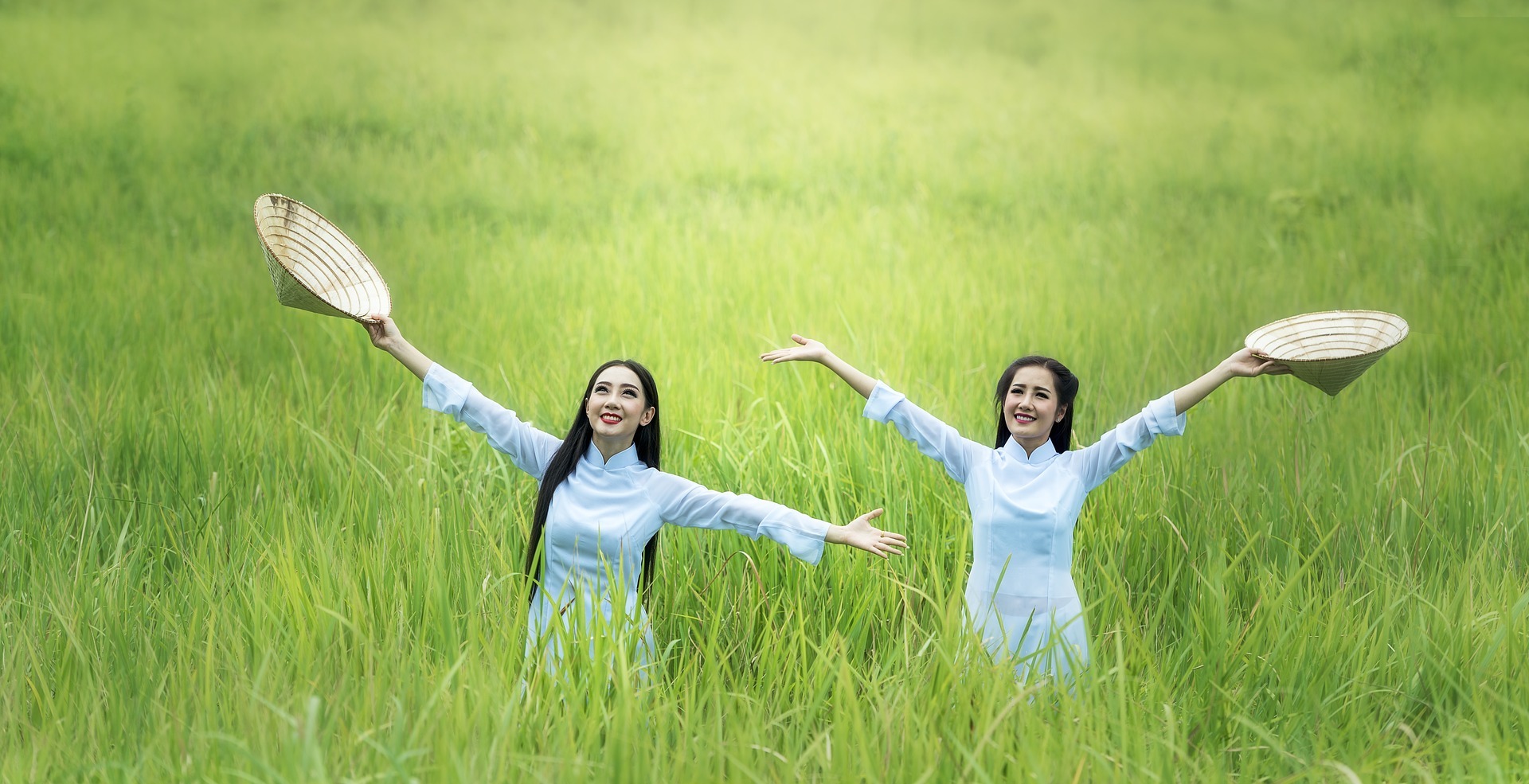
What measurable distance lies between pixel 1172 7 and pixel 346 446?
11.5 metres

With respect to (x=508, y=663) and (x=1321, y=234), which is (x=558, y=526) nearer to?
(x=508, y=663)

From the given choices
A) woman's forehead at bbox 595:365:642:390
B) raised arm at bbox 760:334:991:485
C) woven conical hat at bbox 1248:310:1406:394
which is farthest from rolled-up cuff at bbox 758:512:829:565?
woven conical hat at bbox 1248:310:1406:394

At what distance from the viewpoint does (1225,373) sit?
264 cm

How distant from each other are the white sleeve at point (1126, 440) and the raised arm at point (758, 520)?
0.49 meters

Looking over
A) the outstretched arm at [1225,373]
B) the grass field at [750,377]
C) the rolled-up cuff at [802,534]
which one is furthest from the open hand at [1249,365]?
the rolled-up cuff at [802,534]

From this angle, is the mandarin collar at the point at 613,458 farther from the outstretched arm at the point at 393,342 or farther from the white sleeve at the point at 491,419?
the outstretched arm at the point at 393,342

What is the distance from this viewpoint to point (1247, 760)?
2416mm

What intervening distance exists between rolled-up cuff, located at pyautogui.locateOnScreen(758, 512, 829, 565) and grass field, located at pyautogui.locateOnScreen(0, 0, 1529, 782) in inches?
6.9

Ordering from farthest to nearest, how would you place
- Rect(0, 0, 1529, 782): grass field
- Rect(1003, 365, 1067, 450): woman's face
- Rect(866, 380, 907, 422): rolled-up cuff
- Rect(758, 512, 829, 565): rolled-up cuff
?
Rect(866, 380, 907, 422): rolled-up cuff → Rect(1003, 365, 1067, 450): woman's face → Rect(758, 512, 829, 565): rolled-up cuff → Rect(0, 0, 1529, 782): grass field

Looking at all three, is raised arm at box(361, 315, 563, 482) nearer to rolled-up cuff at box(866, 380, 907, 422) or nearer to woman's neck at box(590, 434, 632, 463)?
woman's neck at box(590, 434, 632, 463)

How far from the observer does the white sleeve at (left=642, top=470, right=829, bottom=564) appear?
2.57m

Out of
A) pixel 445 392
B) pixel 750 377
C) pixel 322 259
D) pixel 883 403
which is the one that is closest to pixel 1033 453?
pixel 883 403

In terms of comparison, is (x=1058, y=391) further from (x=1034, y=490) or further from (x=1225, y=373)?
(x=1225, y=373)

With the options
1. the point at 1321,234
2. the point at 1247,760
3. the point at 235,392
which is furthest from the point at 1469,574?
the point at 1321,234
